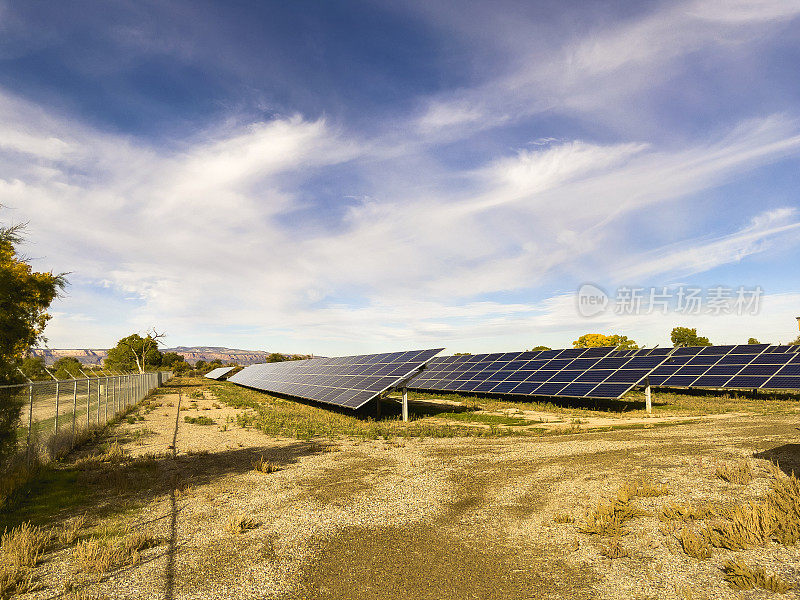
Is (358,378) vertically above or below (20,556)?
above

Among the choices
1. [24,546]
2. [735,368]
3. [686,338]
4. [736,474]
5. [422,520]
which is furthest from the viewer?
[686,338]

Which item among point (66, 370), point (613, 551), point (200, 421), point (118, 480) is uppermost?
point (66, 370)

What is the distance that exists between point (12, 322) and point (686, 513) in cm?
1859

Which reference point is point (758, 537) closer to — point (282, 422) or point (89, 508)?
point (89, 508)

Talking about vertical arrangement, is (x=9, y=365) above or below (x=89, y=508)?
Answer: above

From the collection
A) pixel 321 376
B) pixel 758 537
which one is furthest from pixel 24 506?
pixel 321 376

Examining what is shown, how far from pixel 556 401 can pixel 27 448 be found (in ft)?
101

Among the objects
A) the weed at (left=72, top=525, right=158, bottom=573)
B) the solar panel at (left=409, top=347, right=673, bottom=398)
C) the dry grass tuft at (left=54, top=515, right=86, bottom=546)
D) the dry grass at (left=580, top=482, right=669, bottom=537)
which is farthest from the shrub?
the dry grass at (left=580, top=482, right=669, bottom=537)

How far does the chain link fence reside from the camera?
41.6ft

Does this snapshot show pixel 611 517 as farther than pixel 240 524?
No

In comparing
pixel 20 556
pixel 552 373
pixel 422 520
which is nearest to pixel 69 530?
pixel 20 556

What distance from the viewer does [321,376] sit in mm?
36375

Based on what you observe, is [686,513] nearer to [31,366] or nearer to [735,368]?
[31,366]

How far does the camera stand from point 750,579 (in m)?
6.23
